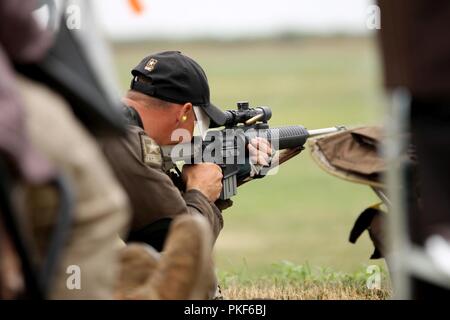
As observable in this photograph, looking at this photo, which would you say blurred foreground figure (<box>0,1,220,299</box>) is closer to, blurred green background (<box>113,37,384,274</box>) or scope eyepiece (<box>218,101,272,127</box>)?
blurred green background (<box>113,37,384,274</box>)

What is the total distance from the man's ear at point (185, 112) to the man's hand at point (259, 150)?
1.37ft

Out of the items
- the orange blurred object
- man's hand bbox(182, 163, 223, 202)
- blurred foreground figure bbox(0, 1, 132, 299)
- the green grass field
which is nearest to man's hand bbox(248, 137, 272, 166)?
man's hand bbox(182, 163, 223, 202)

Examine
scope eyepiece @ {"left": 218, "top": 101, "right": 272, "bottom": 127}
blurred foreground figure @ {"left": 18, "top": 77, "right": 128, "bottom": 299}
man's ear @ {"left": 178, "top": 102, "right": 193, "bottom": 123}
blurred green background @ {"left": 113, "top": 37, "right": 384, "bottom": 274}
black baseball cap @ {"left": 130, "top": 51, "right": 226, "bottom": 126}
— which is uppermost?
blurred foreground figure @ {"left": 18, "top": 77, "right": 128, "bottom": 299}

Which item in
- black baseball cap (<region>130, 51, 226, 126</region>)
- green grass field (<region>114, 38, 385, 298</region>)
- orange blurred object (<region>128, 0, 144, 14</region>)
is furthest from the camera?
green grass field (<region>114, 38, 385, 298</region>)

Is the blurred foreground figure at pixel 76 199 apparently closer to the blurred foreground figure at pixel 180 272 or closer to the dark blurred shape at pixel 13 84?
the dark blurred shape at pixel 13 84

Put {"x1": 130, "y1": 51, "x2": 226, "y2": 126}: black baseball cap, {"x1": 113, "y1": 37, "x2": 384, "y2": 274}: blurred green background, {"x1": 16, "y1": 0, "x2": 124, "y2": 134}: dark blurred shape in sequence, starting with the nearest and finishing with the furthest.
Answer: {"x1": 16, "y1": 0, "x2": 124, "y2": 134}: dark blurred shape, {"x1": 130, "y1": 51, "x2": 226, "y2": 126}: black baseball cap, {"x1": 113, "y1": 37, "x2": 384, "y2": 274}: blurred green background

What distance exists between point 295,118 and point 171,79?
655 inches

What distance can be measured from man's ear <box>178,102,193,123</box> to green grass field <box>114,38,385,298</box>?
67 cm

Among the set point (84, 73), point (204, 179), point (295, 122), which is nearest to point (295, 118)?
point (295, 122)

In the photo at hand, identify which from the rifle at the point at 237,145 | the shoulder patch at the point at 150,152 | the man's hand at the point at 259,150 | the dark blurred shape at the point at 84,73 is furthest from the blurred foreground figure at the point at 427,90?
the man's hand at the point at 259,150

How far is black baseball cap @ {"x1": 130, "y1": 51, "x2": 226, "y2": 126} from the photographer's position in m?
5.23

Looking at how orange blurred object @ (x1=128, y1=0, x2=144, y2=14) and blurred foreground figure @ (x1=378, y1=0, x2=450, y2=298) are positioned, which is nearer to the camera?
blurred foreground figure @ (x1=378, y1=0, x2=450, y2=298)
